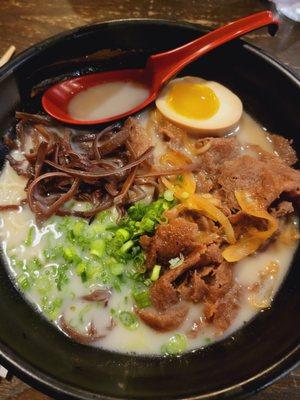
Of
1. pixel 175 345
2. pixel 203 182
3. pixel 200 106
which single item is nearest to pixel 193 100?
pixel 200 106

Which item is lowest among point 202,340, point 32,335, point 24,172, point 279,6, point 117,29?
point 202,340

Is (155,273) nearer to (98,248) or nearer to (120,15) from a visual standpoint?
(98,248)

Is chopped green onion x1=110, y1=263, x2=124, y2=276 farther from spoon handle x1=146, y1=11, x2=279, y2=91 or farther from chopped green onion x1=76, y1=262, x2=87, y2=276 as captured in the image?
spoon handle x1=146, y1=11, x2=279, y2=91

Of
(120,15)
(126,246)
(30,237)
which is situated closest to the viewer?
(126,246)

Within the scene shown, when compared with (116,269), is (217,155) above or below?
above

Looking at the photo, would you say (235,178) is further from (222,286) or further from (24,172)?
(24,172)

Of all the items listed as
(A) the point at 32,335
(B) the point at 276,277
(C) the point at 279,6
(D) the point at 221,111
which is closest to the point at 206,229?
(B) the point at 276,277

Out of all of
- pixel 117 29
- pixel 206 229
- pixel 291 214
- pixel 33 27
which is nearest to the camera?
pixel 206 229
